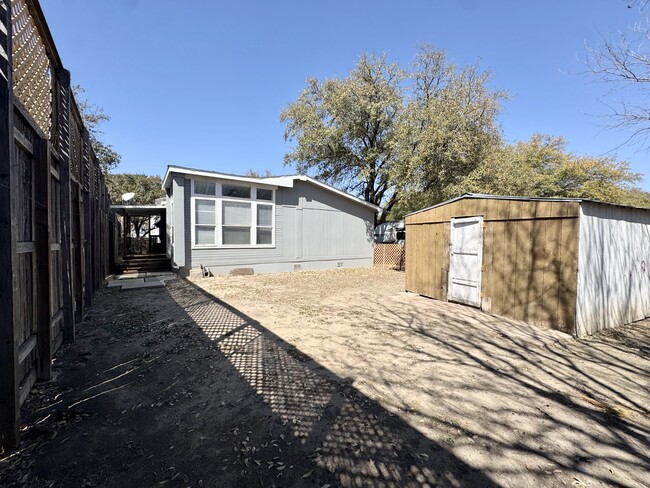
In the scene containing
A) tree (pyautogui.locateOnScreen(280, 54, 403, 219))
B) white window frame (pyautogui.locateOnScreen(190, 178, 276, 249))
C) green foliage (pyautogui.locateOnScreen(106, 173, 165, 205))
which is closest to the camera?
white window frame (pyautogui.locateOnScreen(190, 178, 276, 249))

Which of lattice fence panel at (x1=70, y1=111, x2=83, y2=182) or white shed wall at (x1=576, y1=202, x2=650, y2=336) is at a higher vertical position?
lattice fence panel at (x1=70, y1=111, x2=83, y2=182)

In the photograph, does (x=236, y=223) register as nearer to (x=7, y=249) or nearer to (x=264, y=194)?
(x=264, y=194)

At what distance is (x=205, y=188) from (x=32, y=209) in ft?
26.1

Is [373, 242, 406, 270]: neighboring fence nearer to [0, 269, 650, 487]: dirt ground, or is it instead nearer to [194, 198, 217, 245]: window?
[194, 198, 217, 245]: window

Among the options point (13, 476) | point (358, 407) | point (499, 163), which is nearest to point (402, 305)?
point (358, 407)

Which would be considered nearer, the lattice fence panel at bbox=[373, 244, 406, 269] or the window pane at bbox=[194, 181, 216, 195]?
the window pane at bbox=[194, 181, 216, 195]

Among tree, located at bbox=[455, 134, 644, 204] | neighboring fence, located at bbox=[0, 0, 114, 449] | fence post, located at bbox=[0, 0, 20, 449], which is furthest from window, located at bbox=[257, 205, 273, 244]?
tree, located at bbox=[455, 134, 644, 204]

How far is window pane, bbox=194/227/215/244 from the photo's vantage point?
10133 millimetres

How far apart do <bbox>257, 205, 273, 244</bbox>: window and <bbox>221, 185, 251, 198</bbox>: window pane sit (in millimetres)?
667

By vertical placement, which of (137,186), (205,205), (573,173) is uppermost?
(573,173)

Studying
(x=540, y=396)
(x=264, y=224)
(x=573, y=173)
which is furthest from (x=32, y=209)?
(x=573, y=173)

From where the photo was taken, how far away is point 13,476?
1.76m

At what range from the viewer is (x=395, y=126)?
14.3m

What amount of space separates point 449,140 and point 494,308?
29.2ft
